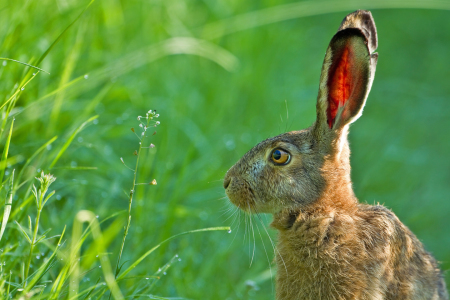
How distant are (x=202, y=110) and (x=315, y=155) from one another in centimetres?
212

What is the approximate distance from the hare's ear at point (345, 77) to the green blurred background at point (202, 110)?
29.8 inches

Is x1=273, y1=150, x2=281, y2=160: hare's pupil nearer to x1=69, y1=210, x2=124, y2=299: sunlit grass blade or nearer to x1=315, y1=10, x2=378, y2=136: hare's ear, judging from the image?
x1=315, y1=10, x2=378, y2=136: hare's ear

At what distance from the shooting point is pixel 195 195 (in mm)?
4129

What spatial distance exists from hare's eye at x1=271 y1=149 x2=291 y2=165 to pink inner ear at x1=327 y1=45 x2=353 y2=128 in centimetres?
27

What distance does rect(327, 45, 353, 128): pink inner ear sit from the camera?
2.74 meters

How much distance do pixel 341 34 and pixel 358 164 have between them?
107 inches

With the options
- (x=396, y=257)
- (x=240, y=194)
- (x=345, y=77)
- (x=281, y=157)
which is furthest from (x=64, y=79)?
A: (x=396, y=257)

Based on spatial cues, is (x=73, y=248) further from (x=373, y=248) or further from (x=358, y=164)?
(x=358, y=164)

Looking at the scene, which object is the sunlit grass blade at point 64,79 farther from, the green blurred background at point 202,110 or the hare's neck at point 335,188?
the hare's neck at point 335,188

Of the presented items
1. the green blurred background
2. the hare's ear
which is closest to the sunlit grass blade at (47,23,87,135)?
the green blurred background

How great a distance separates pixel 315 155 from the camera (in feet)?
9.65

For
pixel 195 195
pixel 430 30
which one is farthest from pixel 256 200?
pixel 430 30

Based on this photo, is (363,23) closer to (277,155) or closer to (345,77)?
(345,77)

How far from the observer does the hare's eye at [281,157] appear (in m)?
2.95
